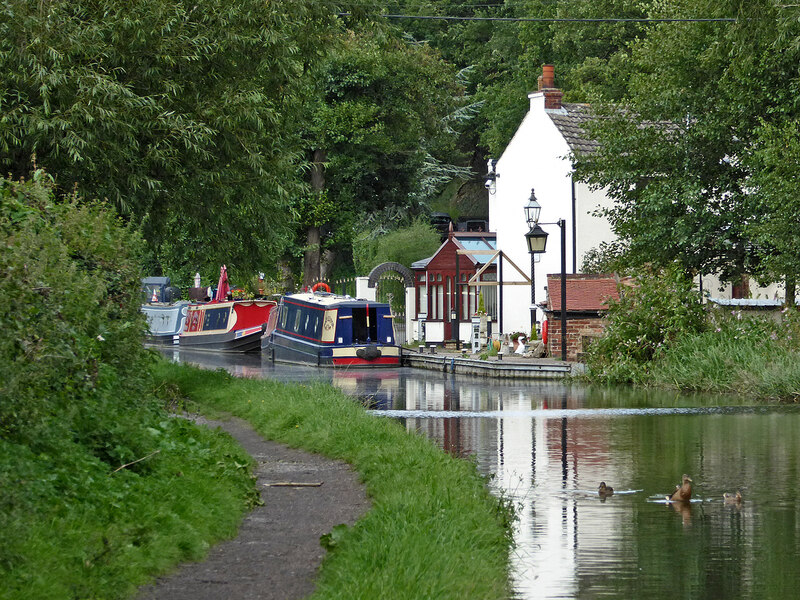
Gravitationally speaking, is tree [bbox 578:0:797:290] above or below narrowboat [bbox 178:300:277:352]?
above

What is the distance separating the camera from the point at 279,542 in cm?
991

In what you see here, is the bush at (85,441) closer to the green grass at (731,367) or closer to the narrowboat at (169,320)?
the green grass at (731,367)

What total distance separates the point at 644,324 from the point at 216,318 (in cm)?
2837

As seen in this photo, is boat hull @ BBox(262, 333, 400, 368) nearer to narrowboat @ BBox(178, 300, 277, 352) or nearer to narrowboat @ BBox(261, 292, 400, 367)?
narrowboat @ BBox(261, 292, 400, 367)

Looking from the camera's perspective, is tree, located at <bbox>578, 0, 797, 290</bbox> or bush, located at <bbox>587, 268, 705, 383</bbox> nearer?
tree, located at <bbox>578, 0, 797, 290</bbox>

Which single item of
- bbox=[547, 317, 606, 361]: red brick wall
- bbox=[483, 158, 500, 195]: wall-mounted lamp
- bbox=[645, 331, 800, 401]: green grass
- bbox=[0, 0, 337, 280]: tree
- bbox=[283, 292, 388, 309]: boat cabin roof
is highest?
bbox=[483, 158, 500, 195]: wall-mounted lamp

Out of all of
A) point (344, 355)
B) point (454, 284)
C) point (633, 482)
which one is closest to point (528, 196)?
point (454, 284)

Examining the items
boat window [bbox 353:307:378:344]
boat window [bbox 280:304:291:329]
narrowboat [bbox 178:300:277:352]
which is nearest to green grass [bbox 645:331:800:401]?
boat window [bbox 353:307:378:344]

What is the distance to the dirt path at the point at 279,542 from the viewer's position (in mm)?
8375

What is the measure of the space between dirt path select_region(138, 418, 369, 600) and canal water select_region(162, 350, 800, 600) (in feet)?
5.21

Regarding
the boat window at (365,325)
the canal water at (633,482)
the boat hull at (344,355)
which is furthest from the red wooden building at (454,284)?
the canal water at (633,482)

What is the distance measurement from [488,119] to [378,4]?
139 ft

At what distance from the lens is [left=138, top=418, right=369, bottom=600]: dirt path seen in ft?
27.5

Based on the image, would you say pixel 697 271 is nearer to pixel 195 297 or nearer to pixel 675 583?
pixel 675 583
